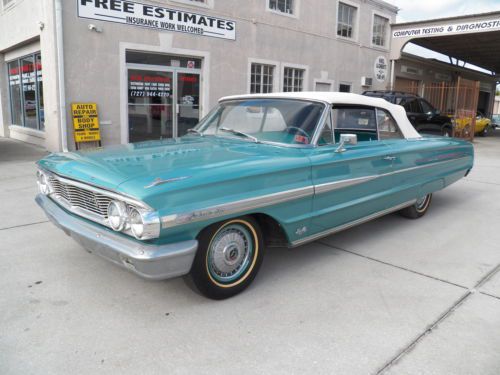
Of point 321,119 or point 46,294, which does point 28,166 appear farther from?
point 321,119

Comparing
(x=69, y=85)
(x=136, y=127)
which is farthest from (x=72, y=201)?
(x=136, y=127)

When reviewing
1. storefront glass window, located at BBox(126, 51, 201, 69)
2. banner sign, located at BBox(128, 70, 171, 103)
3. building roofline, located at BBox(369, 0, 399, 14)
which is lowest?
banner sign, located at BBox(128, 70, 171, 103)

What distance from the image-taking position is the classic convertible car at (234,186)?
274 cm

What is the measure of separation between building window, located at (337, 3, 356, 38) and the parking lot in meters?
12.6

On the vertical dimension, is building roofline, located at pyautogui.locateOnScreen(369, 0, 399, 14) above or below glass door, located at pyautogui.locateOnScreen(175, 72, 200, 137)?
above

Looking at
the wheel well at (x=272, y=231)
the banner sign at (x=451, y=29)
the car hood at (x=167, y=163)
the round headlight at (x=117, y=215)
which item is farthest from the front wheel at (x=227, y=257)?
the banner sign at (x=451, y=29)

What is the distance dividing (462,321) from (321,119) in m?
1.98

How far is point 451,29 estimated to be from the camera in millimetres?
16641

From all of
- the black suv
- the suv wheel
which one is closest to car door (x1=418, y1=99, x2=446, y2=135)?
the black suv

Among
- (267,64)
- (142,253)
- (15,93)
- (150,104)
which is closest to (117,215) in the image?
(142,253)

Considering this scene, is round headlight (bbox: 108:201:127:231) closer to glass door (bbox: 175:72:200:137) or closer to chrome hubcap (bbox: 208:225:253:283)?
chrome hubcap (bbox: 208:225:253:283)

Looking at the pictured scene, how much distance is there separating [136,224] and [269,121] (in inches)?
73.2

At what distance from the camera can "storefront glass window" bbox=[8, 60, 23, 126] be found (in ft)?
41.9

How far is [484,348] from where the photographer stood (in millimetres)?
2727
